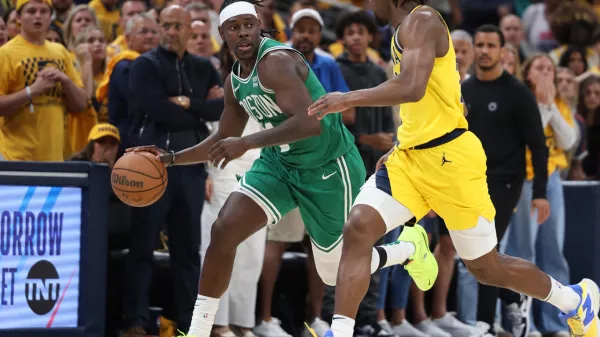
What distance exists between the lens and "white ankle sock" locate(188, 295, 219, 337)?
19.5 feet

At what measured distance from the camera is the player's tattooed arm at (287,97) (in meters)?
5.72

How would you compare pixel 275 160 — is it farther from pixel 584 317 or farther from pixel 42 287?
pixel 584 317

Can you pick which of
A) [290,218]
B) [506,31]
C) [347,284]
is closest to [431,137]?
[347,284]

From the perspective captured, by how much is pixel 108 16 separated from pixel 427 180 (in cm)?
565

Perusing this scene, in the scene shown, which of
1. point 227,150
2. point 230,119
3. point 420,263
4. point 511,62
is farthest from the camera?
point 511,62

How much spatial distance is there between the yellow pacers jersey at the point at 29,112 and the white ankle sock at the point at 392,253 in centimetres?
270

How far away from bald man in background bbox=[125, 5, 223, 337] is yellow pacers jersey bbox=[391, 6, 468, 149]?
2274mm

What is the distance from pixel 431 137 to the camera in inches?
221

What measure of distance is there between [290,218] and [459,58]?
230 cm

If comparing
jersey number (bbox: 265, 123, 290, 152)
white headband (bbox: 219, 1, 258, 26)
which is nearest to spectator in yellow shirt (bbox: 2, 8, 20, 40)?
white headband (bbox: 219, 1, 258, 26)

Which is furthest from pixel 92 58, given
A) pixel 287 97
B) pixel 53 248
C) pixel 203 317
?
pixel 203 317

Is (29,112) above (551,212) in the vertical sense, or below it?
above

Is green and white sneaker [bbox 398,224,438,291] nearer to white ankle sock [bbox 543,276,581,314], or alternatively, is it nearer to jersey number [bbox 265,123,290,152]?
white ankle sock [bbox 543,276,581,314]

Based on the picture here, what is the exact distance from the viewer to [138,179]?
5.92m
